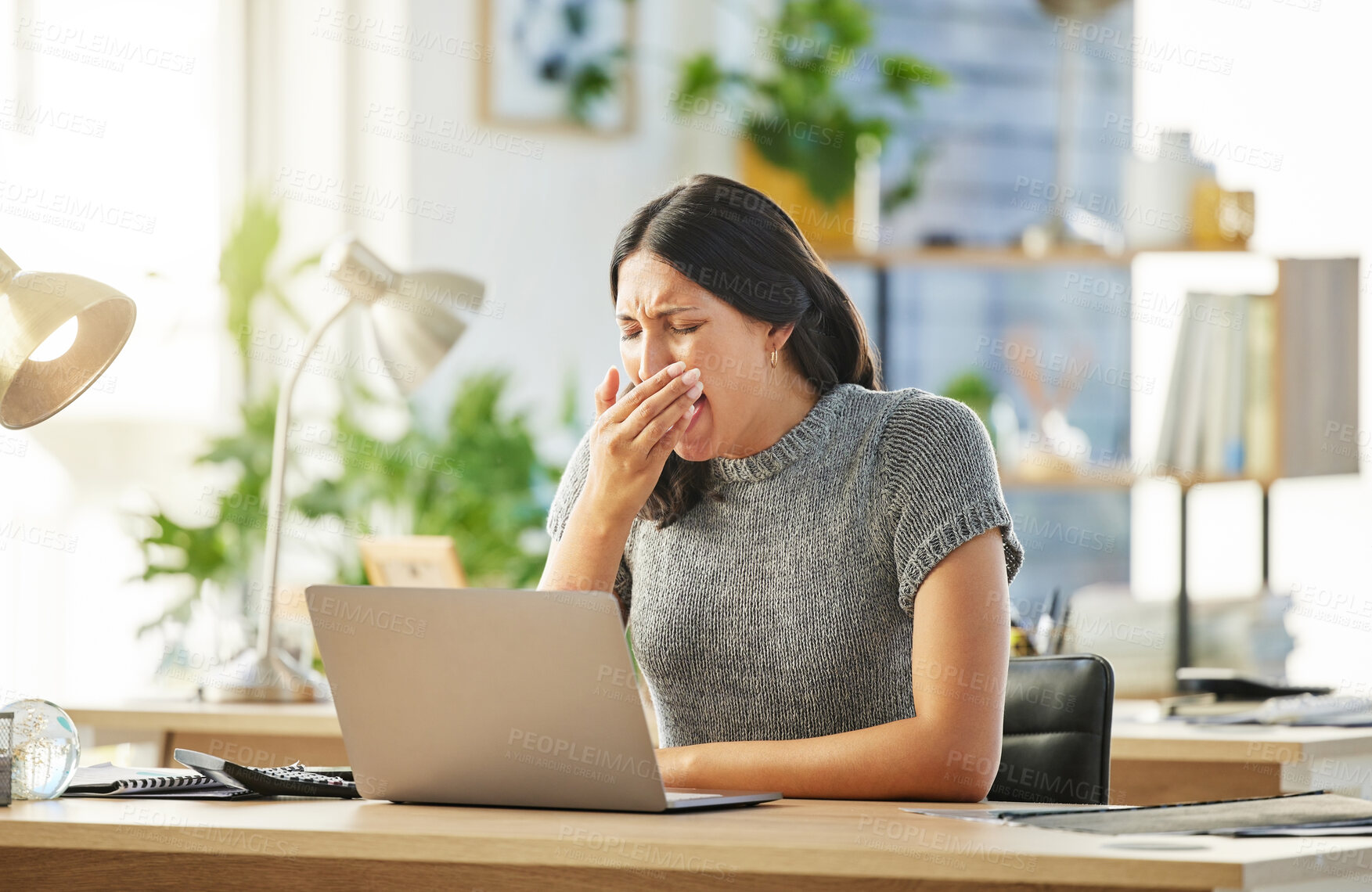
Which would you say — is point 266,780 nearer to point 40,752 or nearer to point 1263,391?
point 40,752

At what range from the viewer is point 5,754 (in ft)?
4.33

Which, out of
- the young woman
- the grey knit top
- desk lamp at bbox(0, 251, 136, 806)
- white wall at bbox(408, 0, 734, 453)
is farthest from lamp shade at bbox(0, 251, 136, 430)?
white wall at bbox(408, 0, 734, 453)

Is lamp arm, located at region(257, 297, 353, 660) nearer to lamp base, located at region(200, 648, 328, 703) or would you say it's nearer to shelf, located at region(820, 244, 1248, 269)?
lamp base, located at region(200, 648, 328, 703)

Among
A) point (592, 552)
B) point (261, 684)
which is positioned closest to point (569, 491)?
point (592, 552)

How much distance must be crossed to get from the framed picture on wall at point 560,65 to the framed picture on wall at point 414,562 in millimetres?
1646

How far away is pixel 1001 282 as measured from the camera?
14.1ft

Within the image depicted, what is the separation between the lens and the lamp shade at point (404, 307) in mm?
2518

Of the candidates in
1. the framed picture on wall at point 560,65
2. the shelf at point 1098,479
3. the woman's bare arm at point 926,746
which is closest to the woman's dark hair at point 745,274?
the woman's bare arm at point 926,746

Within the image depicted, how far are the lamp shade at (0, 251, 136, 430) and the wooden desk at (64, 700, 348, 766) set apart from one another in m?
0.80

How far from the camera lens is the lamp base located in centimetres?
249

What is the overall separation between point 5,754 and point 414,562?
1.21 metres

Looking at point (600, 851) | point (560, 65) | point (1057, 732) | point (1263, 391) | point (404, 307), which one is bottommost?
point (1057, 732)

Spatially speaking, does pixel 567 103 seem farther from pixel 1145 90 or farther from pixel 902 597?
pixel 902 597

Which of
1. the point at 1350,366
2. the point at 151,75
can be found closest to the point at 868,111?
the point at 1350,366
